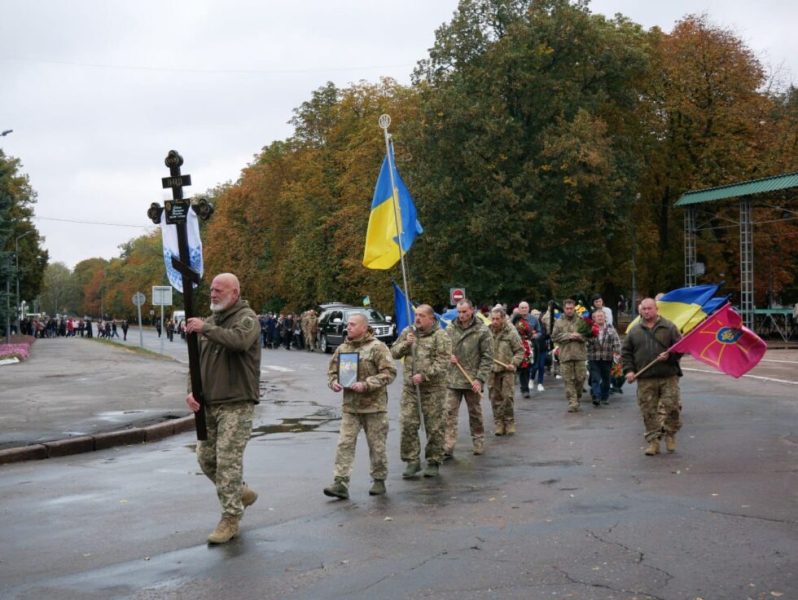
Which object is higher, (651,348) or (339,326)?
(651,348)

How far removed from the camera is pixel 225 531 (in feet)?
23.0

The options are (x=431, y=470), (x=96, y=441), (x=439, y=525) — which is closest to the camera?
(x=439, y=525)

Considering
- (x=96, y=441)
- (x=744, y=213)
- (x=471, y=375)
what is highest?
(x=744, y=213)

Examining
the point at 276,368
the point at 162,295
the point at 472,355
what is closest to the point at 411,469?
the point at 472,355

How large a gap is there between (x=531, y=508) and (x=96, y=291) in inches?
7674

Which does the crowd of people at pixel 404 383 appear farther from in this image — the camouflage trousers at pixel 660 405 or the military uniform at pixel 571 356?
the military uniform at pixel 571 356

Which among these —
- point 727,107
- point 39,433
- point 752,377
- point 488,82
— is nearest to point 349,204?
point 488,82

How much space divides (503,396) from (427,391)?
139 inches

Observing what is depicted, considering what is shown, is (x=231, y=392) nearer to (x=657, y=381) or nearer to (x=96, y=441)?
(x=657, y=381)

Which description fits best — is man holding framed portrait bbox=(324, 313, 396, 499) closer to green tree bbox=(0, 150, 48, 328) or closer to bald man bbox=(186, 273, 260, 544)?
bald man bbox=(186, 273, 260, 544)

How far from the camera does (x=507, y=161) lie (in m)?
40.5

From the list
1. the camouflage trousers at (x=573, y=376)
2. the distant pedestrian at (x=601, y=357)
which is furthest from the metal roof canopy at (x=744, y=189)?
the camouflage trousers at (x=573, y=376)

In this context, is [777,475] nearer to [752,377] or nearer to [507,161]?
[752,377]

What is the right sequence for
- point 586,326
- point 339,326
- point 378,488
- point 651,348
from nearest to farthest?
point 378,488 → point 651,348 → point 586,326 → point 339,326
